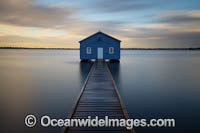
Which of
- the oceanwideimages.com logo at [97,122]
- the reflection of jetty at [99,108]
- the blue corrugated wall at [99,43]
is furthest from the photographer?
the blue corrugated wall at [99,43]

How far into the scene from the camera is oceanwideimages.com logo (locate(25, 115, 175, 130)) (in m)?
4.81

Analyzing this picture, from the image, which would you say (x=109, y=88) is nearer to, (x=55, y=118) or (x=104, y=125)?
(x=55, y=118)

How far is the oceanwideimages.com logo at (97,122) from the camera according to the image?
4809 mm

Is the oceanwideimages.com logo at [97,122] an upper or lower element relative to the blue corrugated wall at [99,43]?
lower

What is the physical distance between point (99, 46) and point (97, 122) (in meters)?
21.6

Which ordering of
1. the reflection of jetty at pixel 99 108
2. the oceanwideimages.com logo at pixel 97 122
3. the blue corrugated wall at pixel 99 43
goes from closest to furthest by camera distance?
the reflection of jetty at pixel 99 108, the oceanwideimages.com logo at pixel 97 122, the blue corrugated wall at pixel 99 43

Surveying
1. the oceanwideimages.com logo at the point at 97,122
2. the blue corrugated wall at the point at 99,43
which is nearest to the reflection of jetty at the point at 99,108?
the oceanwideimages.com logo at the point at 97,122

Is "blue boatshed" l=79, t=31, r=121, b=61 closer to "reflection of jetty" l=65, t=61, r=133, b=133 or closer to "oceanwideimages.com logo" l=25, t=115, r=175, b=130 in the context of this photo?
"reflection of jetty" l=65, t=61, r=133, b=133

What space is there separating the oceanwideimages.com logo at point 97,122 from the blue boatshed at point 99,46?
65.3 feet

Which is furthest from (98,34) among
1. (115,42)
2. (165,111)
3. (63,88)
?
(165,111)

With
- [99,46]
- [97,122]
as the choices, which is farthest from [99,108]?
[99,46]

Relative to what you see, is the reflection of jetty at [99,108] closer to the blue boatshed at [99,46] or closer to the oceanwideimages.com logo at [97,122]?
the oceanwideimages.com logo at [97,122]

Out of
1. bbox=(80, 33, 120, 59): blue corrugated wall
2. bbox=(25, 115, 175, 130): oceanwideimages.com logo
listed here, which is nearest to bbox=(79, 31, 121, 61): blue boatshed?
bbox=(80, 33, 120, 59): blue corrugated wall

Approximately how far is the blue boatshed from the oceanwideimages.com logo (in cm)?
1990
